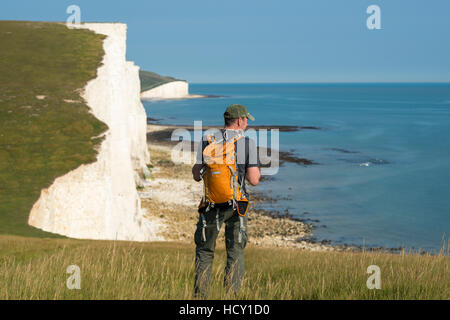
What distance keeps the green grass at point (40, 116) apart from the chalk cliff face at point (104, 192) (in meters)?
0.67

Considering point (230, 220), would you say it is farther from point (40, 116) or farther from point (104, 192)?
point (40, 116)

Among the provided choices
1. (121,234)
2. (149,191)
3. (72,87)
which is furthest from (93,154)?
(149,191)

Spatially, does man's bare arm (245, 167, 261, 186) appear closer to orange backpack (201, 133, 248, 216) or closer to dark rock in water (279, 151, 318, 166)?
orange backpack (201, 133, 248, 216)

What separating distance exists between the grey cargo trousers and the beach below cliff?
22651 mm

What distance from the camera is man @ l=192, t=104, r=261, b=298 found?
7176mm

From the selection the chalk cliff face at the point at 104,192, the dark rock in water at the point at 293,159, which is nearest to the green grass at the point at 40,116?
the chalk cliff face at the point at 104,192

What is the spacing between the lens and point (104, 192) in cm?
2489

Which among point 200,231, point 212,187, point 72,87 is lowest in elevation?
point 200,231

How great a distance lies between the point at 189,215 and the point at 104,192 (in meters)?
13.6

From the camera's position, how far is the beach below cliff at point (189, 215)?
3253 cm

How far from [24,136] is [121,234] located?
918 centimetres

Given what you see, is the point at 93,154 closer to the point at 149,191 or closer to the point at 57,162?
the point at 57,162

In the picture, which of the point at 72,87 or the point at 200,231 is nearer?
the point at 200,231
